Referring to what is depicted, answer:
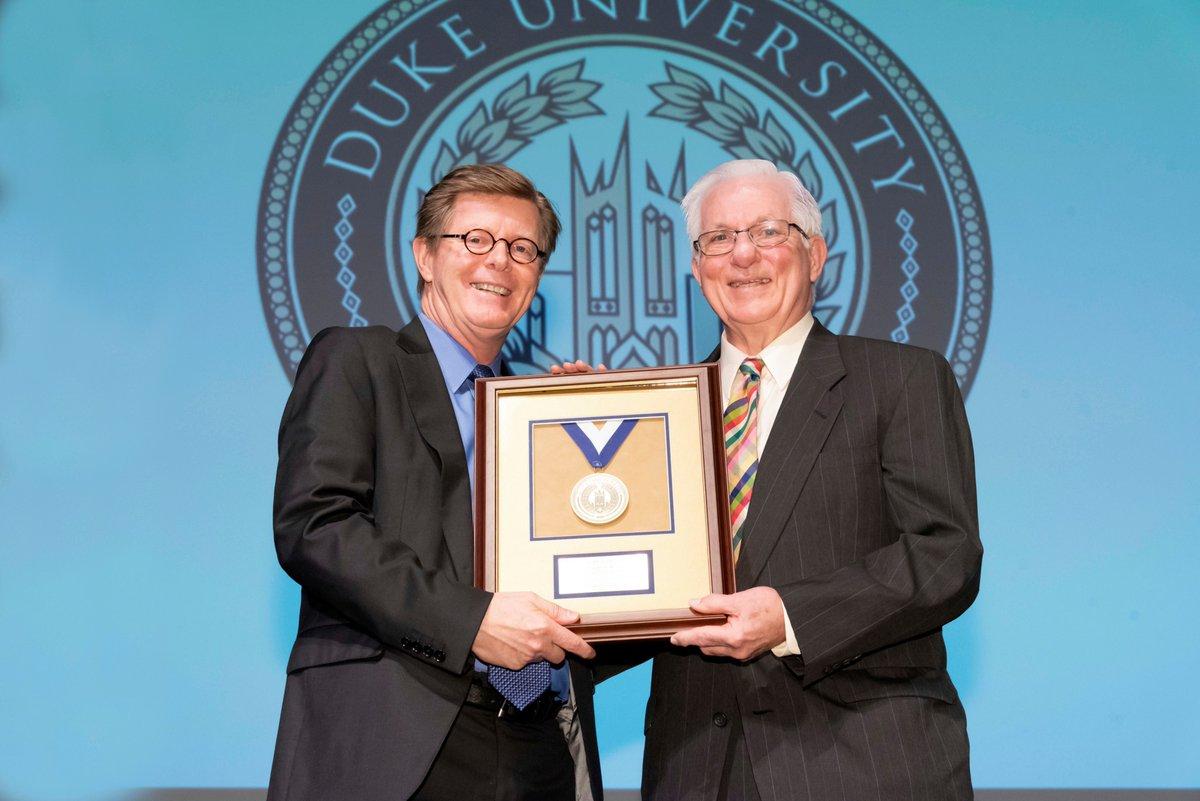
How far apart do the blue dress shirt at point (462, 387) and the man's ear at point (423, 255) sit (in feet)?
0.29

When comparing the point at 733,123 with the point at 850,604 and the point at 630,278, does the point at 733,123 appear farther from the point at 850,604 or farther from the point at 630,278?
the point at 850,604

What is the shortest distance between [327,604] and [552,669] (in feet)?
Answer: 1.28

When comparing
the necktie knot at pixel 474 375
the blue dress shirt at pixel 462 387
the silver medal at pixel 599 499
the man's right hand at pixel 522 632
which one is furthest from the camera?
the necktie knot at pixel 474 375

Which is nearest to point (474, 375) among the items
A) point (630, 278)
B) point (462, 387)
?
point (462, 387)

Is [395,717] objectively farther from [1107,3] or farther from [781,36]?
[1107,3]

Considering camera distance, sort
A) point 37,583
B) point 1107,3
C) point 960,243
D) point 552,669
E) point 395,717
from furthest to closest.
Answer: point 1107,3
point 960,243
point 37,583
point 552,669
point 395,717

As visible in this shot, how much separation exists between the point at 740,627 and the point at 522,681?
406 mm

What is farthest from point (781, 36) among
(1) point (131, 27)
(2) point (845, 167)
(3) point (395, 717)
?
(3) point (395, 717)

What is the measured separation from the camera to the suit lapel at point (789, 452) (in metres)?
1.83

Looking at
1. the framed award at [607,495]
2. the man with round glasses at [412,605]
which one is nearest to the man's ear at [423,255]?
the man with round glasses at [412,605]

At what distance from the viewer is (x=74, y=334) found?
2893 millimetres

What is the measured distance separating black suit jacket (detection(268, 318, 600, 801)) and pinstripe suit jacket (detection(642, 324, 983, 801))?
Result: 0.42 meters

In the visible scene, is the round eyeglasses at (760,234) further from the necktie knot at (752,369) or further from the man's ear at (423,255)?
the man's ear at (423,255)

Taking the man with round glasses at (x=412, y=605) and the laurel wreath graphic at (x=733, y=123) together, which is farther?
the laurel wreath graphic at (x=733, y=123)
